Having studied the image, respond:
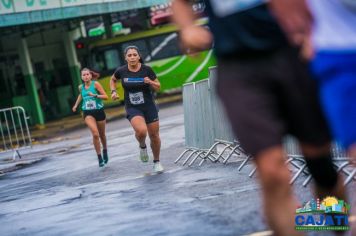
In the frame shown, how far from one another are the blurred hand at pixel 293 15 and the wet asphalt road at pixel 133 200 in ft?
7.97

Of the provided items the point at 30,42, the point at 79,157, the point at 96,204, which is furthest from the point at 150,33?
the point at 96,204

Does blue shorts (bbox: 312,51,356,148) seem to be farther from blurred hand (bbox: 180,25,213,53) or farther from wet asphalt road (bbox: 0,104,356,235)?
wet asphalt road (bbox: 0,104,356,235)

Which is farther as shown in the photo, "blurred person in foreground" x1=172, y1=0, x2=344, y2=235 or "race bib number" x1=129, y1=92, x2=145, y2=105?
"race bib number" x1=129, y1=92, x2=145, y2=105

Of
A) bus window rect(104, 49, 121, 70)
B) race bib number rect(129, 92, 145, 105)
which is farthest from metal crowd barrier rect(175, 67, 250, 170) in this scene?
bus window rect(104, 49, 121, 70)

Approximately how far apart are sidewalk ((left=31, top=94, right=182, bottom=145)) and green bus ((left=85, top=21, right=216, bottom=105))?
1.18m

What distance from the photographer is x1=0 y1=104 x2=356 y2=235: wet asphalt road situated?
6.43m

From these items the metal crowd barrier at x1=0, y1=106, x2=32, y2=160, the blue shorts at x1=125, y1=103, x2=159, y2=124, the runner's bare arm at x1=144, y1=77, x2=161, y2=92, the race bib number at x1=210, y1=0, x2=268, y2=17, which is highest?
the race bib number at x1=210, y1=0, x2=268, y2=17

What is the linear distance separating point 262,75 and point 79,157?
42.4 ft

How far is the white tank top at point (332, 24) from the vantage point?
11.2 ft

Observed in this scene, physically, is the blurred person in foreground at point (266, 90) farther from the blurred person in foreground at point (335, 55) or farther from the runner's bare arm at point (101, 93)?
the runner's bare arm at point (101, 93)

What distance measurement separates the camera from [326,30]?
3463 mm

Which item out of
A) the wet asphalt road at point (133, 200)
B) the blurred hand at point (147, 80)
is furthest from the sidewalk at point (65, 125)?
the blurred hand at point (147, 80)

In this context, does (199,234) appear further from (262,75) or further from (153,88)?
(153,88)

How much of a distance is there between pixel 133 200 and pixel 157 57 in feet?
84.9
